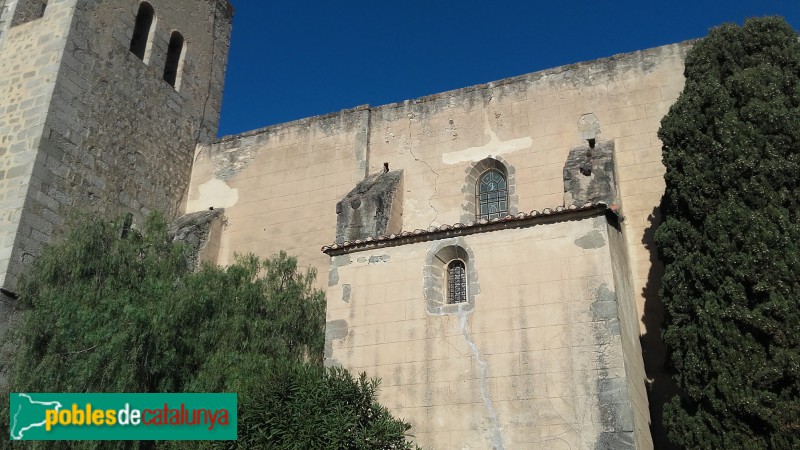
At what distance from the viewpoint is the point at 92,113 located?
43.9 feet

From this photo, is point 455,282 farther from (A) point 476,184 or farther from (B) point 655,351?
(A) point 476,184

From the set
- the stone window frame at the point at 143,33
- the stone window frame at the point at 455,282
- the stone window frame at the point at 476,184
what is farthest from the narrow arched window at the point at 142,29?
the stone window frame at the point at 455,282

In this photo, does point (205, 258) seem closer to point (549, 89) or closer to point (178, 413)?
point (178, 413)

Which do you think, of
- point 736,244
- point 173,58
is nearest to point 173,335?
point 736,244

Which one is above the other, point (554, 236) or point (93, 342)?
point (554, 236)

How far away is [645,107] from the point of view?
12.4 meters

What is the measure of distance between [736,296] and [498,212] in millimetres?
5312

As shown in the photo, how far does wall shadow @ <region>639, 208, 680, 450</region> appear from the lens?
9.83 m

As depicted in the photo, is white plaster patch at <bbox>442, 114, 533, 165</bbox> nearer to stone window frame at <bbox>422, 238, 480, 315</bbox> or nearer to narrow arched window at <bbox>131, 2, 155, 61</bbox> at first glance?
stone window frame at <bbox>422, 238, 480, 315</bbox>

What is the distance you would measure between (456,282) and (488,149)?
3991 millimetres

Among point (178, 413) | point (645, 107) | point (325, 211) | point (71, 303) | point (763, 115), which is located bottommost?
point (178, 413)

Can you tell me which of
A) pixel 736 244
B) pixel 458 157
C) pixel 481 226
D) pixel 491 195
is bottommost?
pixel 736 244

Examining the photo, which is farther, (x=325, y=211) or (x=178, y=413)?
(x=325, y=211)

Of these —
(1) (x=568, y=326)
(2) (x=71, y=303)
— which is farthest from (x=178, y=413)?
(1) (x=568, y=326)
